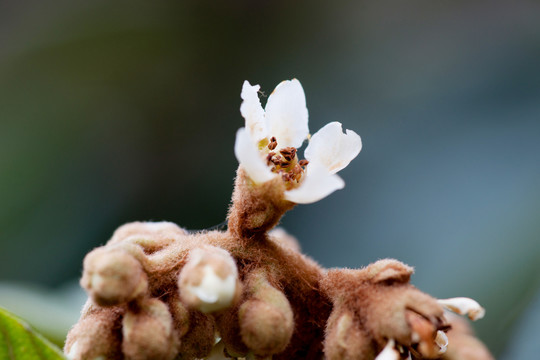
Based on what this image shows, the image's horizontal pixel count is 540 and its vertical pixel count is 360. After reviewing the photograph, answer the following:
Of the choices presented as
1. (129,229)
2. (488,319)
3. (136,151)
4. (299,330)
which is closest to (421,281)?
(488,319)

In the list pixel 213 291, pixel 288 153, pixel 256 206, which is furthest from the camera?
pixel 288 153

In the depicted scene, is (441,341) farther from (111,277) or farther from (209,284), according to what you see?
(111,277)

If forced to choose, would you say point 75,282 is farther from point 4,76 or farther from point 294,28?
point 294,28

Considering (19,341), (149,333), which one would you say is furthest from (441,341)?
(19,341)

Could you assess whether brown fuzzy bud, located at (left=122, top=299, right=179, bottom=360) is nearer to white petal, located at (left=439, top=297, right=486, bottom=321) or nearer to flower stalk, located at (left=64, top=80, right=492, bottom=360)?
flower stalk, located at (left=64, top=80, right=492, bottom=360)

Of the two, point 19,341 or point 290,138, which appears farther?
point 290,138

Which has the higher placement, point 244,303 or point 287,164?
point 287,164

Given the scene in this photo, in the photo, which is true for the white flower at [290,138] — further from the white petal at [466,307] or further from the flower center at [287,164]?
the white petal at [466,307]
